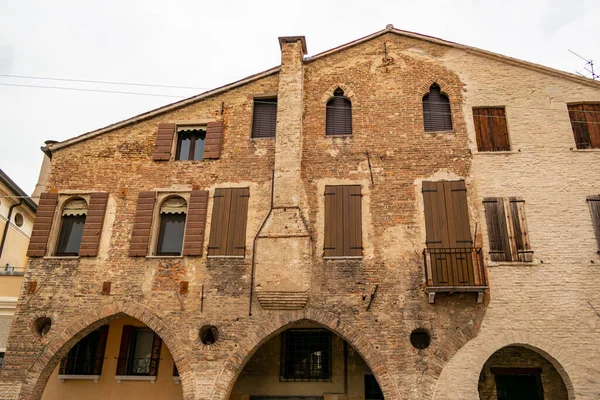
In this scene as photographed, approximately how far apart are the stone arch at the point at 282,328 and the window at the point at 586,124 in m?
8.72

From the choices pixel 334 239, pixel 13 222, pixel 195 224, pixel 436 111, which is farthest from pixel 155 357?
pixel 13 222

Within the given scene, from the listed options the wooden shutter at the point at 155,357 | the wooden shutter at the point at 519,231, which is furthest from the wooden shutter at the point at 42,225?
the wooden shutter at the point at 519,231

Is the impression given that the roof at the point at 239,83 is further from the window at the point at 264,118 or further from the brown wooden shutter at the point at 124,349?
the brown wooden shutter at the point at 124,349

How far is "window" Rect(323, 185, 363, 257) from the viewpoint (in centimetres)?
1409

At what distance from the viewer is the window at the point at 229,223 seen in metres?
14.4

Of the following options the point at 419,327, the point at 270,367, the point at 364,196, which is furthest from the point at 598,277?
the point at 270,367

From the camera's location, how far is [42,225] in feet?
50.3

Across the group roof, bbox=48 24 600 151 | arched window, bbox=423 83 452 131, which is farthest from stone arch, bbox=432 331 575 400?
roof, bbox=48 24 600 151

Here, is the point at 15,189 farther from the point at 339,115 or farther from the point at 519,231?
the point at 519,231

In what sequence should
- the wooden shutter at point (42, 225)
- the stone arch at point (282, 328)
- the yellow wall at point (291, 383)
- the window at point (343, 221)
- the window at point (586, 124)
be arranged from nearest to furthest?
the stone arch at point (282, 328), the window at point (343, 221), the window at point (586, 124), the yellow wall at point (291, 383), the wooden shutter at point (42, 225)

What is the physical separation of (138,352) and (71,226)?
4565mm

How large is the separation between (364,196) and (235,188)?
3920mm

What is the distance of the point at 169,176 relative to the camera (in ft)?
51.5

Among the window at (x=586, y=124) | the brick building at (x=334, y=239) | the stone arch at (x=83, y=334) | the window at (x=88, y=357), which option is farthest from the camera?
the window at (x=88, y=357)
